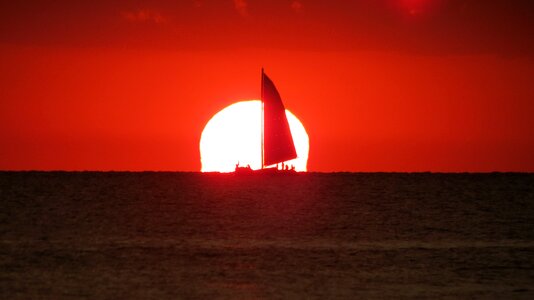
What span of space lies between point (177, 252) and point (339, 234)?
589 inches

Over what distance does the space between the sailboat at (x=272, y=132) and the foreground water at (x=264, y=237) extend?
5.75 ft

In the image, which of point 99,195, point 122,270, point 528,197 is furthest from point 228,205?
point 122,270

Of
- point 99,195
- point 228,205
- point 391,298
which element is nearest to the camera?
point 391,298

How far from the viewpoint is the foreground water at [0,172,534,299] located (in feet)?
91.3

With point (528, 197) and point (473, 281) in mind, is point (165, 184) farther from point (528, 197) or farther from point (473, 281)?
point (473, 281)

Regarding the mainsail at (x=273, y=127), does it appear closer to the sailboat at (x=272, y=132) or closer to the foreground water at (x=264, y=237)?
the sailboat at (x=272, y=132)

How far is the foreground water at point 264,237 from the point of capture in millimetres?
27828

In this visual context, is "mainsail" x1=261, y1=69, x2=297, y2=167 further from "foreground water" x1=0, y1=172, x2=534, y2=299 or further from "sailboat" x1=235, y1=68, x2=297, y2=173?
"foreground water" x1=0, y1=172, x2=534, y2=299

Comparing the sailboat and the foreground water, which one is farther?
the sailboat

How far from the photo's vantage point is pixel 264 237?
159 feet

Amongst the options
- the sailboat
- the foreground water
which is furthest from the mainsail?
the foreground water

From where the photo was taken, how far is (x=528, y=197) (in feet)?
265

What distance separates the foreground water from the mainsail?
81.4 inches

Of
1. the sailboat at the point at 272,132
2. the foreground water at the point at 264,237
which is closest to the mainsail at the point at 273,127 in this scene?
the sailboat at the point at 272,132
